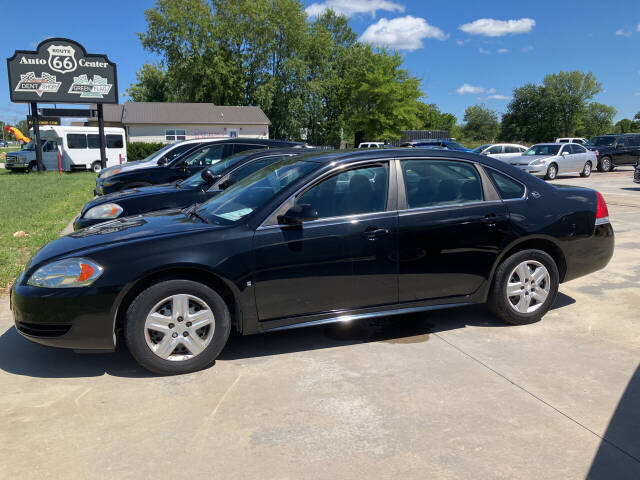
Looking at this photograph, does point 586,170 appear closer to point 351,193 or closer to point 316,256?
point 351,193

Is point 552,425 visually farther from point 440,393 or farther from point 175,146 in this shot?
point 175,146

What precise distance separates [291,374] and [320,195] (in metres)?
1.39

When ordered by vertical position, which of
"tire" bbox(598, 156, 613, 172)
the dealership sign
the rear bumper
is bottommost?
the rear bumper

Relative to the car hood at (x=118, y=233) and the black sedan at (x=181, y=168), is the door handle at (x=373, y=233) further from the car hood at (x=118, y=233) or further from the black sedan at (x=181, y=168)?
the black sedan at (x=181, y=168)

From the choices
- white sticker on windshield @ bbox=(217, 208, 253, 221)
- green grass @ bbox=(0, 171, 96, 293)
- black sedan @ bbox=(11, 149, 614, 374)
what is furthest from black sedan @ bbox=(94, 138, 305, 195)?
white sticker on windshield @ bbox=(217, 208, 253, 221)

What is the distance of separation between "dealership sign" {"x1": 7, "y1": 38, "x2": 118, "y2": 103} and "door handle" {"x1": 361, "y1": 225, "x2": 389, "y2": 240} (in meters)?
25.9

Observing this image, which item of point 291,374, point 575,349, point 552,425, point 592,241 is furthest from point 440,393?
point 592,241

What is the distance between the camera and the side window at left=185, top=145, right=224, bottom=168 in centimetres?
1058

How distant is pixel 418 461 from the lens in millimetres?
2707

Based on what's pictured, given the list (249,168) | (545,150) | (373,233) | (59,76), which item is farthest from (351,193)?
(59,76)

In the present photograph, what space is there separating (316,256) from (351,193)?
63cm

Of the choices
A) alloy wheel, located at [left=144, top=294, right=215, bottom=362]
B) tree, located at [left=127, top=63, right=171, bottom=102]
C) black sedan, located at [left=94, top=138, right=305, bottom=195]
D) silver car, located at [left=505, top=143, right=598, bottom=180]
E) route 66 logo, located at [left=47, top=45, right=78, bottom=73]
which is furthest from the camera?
tree, located at [left=127, top=63, right=171, bottom=102]

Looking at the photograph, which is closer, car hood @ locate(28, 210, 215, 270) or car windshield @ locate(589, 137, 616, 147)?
car hood @ locate(28, 210, 215, 270)

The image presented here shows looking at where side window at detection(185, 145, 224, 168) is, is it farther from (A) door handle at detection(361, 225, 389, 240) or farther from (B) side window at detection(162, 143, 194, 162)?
(A) door handle at detection(361, 225, 389, 240)
